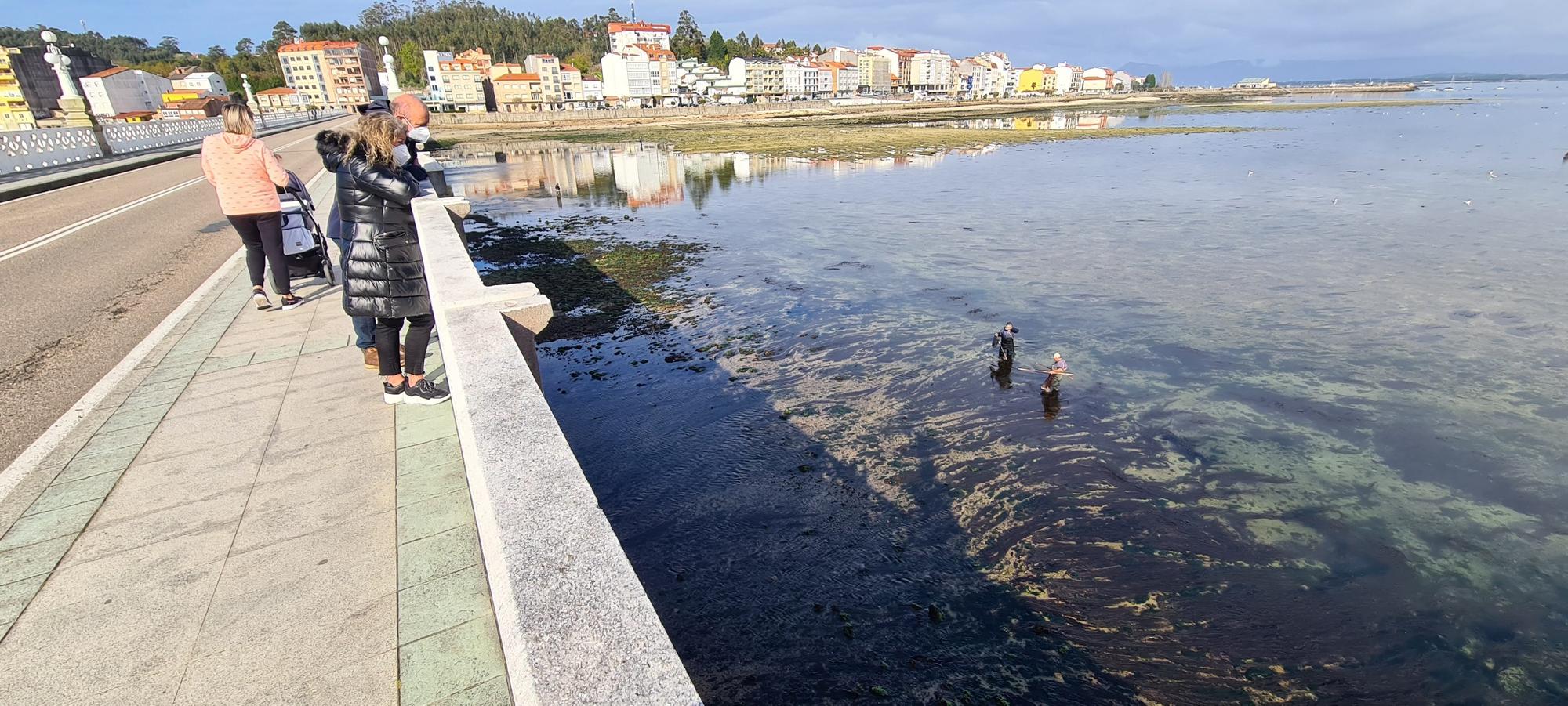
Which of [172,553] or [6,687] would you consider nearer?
[6,687]

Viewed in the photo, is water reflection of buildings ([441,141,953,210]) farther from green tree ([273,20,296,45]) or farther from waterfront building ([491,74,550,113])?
green tree ([273,20,296,45])

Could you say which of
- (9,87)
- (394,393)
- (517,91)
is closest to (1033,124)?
(394,393)

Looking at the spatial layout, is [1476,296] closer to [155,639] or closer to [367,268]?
[367,268]

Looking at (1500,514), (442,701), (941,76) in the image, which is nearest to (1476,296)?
(1500,514)

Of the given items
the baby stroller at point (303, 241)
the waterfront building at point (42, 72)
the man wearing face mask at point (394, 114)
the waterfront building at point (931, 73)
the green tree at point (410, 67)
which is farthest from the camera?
the waterfront building at point (931, 73)

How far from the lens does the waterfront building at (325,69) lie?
12438 centimetres

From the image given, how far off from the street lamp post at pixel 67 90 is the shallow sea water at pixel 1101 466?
66.6ft

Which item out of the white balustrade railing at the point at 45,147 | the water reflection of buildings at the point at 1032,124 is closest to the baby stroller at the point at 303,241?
the white balustrade railing at the point at 45,147

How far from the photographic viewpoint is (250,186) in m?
7.29

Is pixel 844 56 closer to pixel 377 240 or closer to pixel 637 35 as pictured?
pixel 637 35

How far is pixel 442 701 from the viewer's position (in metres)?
2.73

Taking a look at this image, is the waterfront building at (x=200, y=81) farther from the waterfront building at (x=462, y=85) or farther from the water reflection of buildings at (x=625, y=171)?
the water reflection of buildings at (x=625, y=171)

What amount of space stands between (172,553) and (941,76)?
213m

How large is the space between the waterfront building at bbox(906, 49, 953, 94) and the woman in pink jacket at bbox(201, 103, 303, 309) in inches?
7853
